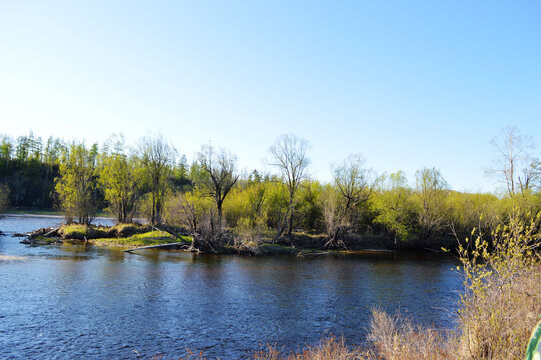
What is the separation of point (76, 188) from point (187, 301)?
114ft

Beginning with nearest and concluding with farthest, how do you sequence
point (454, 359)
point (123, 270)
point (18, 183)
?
point (454, 359)
point (123, 270)
point (18, 183)

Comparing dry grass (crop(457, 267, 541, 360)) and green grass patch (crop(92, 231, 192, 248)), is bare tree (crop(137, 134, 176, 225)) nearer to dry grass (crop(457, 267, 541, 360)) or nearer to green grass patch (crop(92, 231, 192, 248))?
green grass patch (crop(92, 231, 192, 248))

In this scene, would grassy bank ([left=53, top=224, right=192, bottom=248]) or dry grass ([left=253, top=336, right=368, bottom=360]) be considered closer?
dry grass ([left=253, top=336, right=368, bottom=360])

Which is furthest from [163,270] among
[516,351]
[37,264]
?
[516,351]

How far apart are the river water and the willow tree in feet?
38.8

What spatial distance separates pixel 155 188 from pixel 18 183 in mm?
79950

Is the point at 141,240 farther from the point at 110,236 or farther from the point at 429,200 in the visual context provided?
the point at 429,200

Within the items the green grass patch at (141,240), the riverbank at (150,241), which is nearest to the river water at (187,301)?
the riverbank at (150,241)

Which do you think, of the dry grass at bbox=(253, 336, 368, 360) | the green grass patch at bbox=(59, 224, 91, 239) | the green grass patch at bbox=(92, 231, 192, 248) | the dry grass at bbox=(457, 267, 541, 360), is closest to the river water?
the dry grass at bbox=(253, 336, 368, 360)

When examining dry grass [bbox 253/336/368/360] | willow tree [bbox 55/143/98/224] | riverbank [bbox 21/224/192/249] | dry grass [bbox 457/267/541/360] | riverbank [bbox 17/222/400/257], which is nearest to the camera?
dry grass [bbox 457/267/541/360]

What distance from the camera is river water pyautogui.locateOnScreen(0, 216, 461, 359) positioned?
14.9 m

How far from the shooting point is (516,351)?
744 centimetres

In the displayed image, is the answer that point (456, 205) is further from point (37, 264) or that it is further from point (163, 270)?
point (37, 264)

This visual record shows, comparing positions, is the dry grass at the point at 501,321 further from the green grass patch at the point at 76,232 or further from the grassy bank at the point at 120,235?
the green grass patch at the point at 76,232
